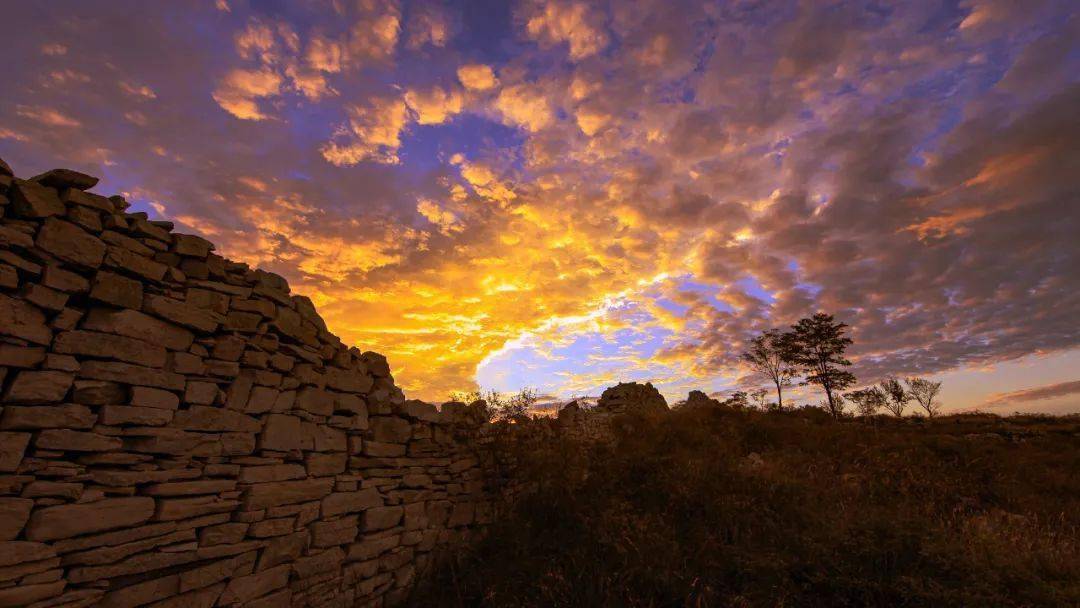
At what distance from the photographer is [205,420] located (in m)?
4.87

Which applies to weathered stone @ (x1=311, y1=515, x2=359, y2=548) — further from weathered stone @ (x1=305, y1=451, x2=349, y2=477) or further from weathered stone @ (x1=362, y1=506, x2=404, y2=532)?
weathered stone @ (x1=305, y1=451, x2=349, y2=477)

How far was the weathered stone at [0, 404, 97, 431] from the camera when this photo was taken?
3678 millimetres

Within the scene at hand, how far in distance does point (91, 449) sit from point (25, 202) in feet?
7.04

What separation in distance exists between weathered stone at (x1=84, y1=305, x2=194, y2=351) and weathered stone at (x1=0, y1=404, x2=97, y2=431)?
71cm

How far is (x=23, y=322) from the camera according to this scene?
3.79 metres

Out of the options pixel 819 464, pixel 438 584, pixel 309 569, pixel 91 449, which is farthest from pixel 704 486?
pixel 91 449

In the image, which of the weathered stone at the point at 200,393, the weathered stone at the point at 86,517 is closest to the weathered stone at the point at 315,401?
the weathered stone at the point at 200,393

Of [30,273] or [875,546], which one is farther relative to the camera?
[875,546]

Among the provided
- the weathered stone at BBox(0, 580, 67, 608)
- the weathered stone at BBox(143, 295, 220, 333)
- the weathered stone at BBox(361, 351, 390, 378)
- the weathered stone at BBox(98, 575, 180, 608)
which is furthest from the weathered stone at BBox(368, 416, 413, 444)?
the weathered stone at BBox(0, 580, 67, 608)

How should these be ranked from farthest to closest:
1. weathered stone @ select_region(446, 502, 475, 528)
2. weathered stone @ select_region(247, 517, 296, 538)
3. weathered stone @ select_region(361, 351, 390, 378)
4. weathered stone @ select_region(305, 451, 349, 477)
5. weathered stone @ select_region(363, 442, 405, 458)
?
1. weathered stone @ select_region(446, 502, 475, 528)
2. weathered stone @ select_region(361, 351, 390, 378)
3. weathered stone @ select_region(363, 442, 405, 458)
4. weathered stone @ select_region(305, 451, 349, 477)
5. weathered stone @ select_region(247, 517, 296, 538)

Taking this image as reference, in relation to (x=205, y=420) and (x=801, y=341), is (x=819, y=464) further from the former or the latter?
(x=801, y=341)

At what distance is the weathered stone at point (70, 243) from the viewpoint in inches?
155

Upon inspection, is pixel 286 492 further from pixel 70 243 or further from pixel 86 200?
pixel 86 200

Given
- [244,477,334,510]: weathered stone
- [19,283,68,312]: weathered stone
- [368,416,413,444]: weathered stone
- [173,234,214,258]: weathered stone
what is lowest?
[244,477,334,510]: weathered stone
